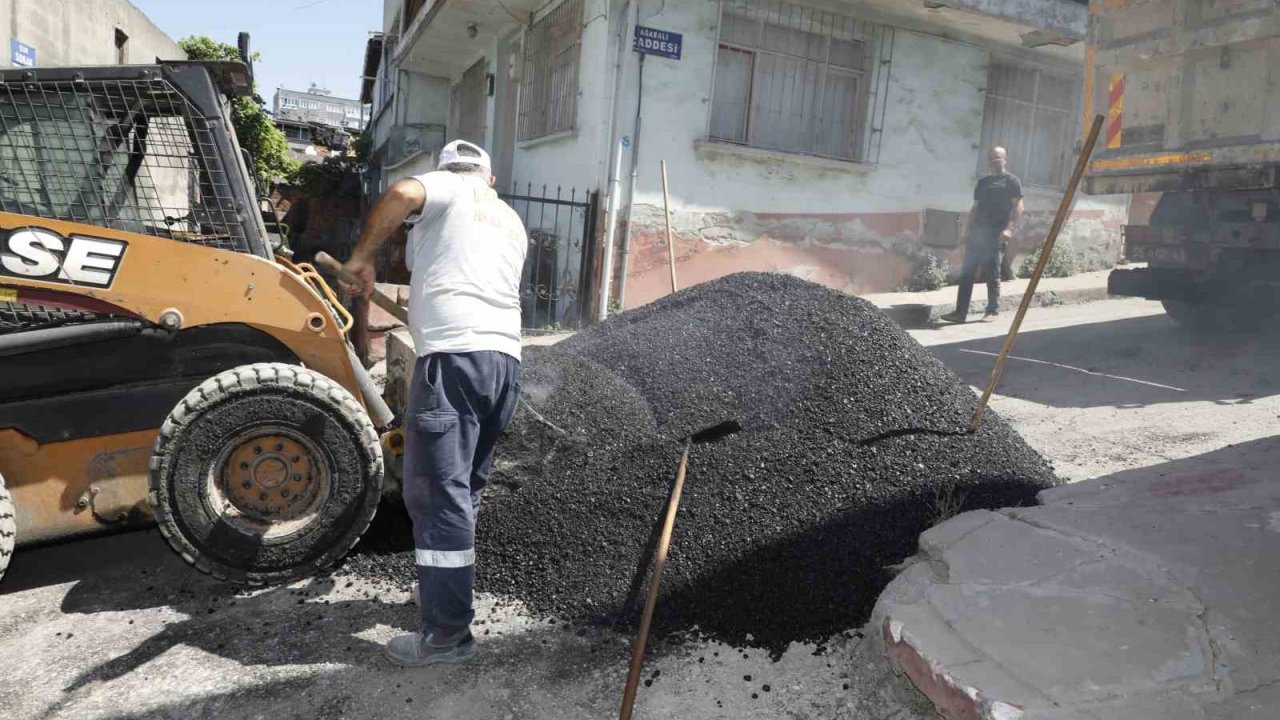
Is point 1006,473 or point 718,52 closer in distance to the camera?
point 1006,473

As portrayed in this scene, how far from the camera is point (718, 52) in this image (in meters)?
9.28

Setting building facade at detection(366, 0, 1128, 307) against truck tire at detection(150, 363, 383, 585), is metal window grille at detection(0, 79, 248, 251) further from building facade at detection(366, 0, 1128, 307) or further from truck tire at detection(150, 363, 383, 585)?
building facade at detection(366, 0, 1128, 307)

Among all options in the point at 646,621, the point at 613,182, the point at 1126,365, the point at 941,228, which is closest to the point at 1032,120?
the point at 941,228

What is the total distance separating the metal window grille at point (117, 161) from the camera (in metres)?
3.23

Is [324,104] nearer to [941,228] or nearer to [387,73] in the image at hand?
[387,73]

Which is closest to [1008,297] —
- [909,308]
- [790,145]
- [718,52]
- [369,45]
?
[909,308]

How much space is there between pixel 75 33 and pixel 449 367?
11.6 m

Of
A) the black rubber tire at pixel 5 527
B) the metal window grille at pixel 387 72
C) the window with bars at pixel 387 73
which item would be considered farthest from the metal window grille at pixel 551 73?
the metal window grille at pixel 387 72

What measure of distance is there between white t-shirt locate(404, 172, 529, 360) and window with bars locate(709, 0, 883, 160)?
673 cm

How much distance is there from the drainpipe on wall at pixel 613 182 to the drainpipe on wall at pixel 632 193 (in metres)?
0.12

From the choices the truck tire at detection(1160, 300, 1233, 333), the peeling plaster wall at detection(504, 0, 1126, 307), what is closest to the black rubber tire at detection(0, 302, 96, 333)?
the peeling plaster wall at detection(504, 0, 1126, 307)

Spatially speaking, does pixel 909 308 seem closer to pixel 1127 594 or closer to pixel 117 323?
pixel 1127 594

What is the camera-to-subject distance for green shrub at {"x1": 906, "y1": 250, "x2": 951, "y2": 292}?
10789mm

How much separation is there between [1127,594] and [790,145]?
8039 millimetres
